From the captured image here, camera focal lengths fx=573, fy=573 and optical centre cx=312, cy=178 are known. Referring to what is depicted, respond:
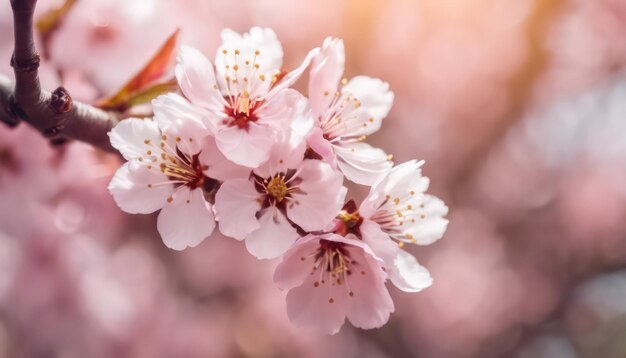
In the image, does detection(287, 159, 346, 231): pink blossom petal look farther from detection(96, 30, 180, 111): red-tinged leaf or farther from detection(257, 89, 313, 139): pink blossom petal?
detection(96, 30, 180, 111): red-tinged leaf

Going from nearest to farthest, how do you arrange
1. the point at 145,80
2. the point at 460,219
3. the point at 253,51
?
the point at 253,51, the point at 145,80, the point at 460,219

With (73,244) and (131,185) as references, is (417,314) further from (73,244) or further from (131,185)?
(131,185)

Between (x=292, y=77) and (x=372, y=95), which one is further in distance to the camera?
(x=372, y=95)

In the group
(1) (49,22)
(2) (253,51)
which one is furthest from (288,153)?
(1) (49,22)

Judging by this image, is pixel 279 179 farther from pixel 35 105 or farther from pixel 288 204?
pixel 35 105

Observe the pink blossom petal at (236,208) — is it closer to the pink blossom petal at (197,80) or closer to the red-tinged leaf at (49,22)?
the pink blossom petal at (197,80)

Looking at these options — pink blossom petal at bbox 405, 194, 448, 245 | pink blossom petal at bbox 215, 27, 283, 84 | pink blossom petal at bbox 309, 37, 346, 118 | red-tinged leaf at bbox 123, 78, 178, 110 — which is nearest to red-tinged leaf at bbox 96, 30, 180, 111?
red-tinged leaf at bbox 123, 78, 178, 110

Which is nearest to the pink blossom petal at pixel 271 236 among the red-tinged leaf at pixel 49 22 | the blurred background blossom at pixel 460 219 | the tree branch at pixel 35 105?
the tree branch at pixel 35 105
